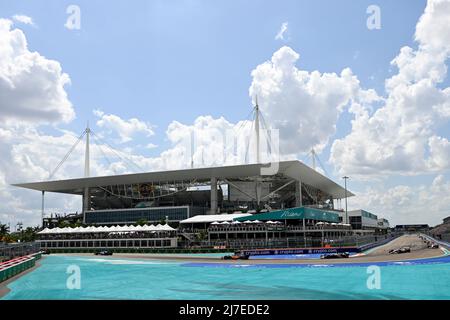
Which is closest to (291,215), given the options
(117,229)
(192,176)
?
(117,229)

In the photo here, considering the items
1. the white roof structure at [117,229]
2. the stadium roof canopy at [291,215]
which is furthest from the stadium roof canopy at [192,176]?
the white roof structure at [117,229]

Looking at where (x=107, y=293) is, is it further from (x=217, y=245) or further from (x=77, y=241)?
(x=77, y=241)

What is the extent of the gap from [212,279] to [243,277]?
2.85 m

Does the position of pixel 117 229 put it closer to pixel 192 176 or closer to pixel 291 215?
pixel 192 176

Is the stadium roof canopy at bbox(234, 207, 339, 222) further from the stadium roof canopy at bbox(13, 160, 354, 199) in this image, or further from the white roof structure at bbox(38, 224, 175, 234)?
the stadium roof canopy at bbox(13, 160, 354, 199)

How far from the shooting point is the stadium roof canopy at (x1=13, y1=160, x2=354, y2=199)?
12134cm

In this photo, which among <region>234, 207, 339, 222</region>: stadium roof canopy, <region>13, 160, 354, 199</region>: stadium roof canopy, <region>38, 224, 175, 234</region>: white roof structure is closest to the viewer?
<region>234, 207, 339, 222</region>: stadium roof canopy

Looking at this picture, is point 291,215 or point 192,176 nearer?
point 291,215

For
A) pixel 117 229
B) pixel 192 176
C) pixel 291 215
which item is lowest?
pixel 117 229

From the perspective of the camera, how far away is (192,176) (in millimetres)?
129375

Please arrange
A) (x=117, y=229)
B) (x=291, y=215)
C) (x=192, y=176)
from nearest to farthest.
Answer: (x=291, y=215) < (x=117, y=229) < (x=192, y=176)

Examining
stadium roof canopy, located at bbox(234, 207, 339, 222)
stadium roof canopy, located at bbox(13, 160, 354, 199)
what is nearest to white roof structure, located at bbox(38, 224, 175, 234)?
stadium roof canopy, located at bbox(234, 207, 339, 222)

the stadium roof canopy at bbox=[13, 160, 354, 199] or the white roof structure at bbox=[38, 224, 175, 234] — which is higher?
the stadium roof canopy at bbox=[13, 160, 354, 199]

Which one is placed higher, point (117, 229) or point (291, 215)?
point (291, 215)
